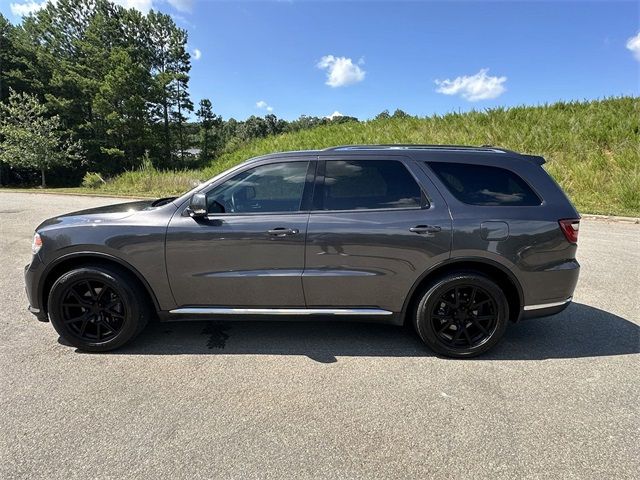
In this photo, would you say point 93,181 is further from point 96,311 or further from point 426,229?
point 426,229

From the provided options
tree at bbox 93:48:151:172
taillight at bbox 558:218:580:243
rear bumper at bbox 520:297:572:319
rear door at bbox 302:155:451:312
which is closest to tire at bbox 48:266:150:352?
rear door at bbox 302:155:451:312

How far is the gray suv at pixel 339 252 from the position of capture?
3.04 metres

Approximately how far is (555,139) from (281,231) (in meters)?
16.5

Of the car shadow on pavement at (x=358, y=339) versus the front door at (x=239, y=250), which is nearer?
the front door at (x=239, y=250)

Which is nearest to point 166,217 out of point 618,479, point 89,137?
point 618,479

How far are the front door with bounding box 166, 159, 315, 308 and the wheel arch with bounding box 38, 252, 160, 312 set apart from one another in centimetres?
28

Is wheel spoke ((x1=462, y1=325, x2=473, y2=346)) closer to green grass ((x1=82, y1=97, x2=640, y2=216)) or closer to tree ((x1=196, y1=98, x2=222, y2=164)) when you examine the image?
green grass ((x1=82, y1=97, x2=640, y2=216))

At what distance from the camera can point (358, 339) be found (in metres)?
3.45

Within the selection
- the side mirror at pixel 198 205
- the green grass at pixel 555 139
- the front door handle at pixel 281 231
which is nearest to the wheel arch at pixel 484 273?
the front door handle at pixel 281 231

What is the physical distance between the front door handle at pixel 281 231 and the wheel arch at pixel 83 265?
1.20 meters

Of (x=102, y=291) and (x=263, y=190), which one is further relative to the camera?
(x=263, y=190)

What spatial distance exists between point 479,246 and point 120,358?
3.23 m

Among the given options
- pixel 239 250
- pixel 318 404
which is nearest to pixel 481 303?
pixel 318 404

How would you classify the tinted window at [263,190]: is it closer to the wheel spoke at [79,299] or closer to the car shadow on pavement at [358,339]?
the car shadow on pavement at [358,339]
